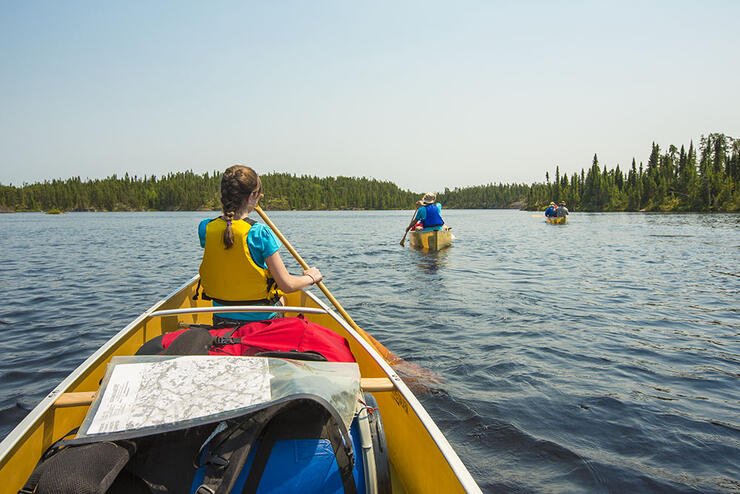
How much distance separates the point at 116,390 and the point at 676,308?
8.26m

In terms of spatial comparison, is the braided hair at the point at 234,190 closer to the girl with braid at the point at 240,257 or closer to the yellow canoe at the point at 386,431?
the girl with braid at the point at 240,257

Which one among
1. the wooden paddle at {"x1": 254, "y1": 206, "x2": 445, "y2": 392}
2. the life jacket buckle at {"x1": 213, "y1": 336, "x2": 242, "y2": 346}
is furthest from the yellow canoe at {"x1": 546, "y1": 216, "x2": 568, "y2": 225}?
the life jacket buckle at {"x1": 213, "y1": 336, "x2": 242, "y2": 346}

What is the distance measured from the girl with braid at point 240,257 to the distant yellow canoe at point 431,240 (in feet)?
38.8

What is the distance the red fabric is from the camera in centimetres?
235

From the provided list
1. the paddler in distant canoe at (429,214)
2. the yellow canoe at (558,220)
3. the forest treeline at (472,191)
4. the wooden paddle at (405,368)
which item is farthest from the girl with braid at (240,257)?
the forest treeline at (472,191)

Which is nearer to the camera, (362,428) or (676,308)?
(362,428)

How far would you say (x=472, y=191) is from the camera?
7146 inches

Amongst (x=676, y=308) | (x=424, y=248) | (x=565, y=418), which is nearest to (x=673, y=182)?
(x=424, y=248)

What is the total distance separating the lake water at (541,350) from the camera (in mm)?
3145

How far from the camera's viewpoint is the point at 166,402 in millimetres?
1632

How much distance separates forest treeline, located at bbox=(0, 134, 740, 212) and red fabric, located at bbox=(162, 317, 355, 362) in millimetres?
52514

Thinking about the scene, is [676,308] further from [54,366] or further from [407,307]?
[54,366]

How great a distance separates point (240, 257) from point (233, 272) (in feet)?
0.57

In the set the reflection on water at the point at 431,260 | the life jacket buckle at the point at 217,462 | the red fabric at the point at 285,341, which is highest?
the red fabric at the point at 285,341
